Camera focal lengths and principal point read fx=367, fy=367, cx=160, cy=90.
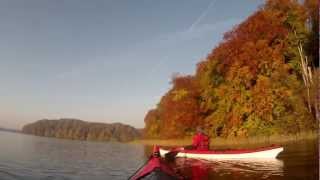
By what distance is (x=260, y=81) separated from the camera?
49656 mm

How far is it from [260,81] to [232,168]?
26.4 m

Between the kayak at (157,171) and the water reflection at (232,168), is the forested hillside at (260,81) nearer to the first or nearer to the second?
the water reflection at (232,168)

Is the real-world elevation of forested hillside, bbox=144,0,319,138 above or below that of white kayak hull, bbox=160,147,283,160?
above

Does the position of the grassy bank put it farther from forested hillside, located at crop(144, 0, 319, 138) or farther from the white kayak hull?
the white kayak hull

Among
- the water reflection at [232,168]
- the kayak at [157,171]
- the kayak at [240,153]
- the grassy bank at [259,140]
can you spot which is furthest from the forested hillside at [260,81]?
the kayak at [157,171]

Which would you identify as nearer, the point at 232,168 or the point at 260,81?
the point at 232,168

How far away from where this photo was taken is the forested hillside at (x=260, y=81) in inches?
1911

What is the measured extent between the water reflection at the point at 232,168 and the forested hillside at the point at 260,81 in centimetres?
1970

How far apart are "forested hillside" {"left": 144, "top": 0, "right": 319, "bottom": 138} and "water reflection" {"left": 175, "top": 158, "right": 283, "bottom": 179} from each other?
1970 cm

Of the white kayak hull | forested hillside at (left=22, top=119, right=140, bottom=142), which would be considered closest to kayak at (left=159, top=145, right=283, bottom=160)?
the white kayak hull

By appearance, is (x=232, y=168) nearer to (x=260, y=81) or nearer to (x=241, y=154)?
(x=241, y=154)

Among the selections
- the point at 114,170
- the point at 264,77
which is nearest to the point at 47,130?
the point at 264,77

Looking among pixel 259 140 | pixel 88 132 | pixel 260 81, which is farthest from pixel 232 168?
pixel 88 132

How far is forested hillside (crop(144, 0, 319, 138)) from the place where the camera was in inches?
1911
